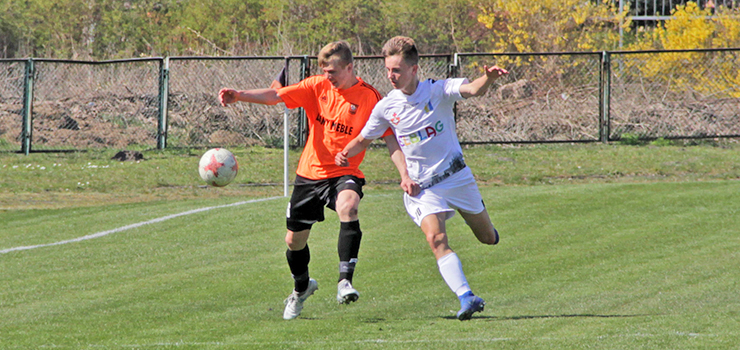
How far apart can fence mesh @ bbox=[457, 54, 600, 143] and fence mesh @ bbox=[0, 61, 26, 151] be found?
33.4 ft

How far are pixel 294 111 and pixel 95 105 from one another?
4953 mm

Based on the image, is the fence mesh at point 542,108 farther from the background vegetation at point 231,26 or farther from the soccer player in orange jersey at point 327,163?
the soccer player in orange jersey at point 327,163

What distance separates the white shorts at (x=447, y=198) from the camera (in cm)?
590

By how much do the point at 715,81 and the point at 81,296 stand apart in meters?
16.4

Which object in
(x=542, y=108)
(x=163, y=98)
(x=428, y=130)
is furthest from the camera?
(x=542, y=108)

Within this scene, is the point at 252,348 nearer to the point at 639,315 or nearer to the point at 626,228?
the point at 639,315

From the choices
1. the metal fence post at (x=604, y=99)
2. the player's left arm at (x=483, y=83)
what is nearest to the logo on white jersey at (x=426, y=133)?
the player's left arm at (x=483, y=83)

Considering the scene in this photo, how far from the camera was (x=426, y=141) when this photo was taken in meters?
6.00

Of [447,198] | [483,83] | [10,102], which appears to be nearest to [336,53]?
[483,83]

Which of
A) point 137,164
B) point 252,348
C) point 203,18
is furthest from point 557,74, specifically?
point 252,348

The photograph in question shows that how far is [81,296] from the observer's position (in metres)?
7.54

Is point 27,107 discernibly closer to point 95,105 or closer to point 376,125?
point 95,105

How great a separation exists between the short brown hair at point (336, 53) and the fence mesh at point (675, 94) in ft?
45.8

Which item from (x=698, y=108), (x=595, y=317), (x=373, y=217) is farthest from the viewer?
(x=698, y=108)
